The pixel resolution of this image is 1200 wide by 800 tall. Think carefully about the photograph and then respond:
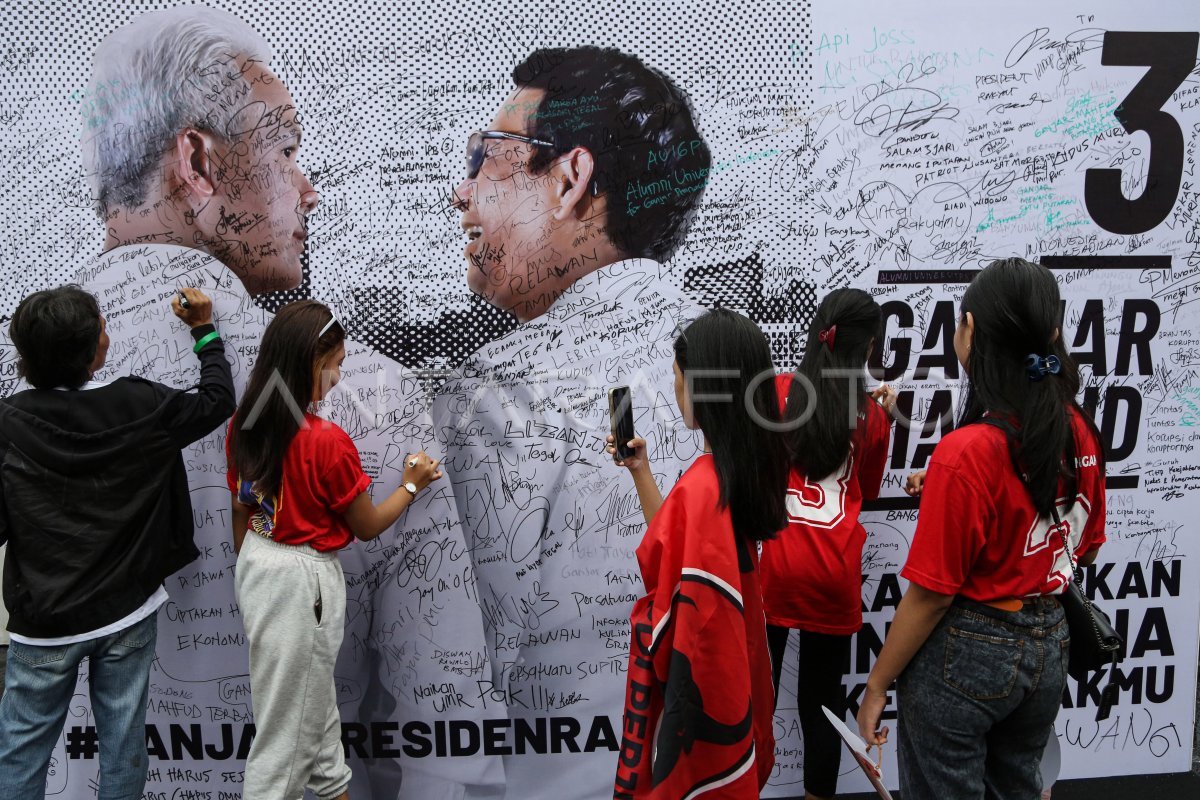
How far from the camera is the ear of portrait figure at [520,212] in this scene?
10.1ft

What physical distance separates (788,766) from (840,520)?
132 cm

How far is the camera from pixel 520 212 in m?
3.12

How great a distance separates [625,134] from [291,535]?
77.2 inches

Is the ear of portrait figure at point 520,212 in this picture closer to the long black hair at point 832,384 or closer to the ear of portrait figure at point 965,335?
the long black hair at point 832,384

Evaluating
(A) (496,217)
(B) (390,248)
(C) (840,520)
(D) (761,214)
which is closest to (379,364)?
(B) (390,248)

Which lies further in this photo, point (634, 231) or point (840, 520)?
point (634, 231)

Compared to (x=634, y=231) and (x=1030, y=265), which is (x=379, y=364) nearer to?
(x=634, y=231)

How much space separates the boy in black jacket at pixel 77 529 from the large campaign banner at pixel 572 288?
53 cm

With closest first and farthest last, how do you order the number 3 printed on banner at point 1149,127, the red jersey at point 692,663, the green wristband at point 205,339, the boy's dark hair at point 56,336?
1. the red jersey at point 692,663
2. the boy's dark hair at point 56,336
3. the green wristband at point 205,339
4. the number 3 printed on banner at point 1149,127

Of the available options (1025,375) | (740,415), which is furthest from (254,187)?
(1025,375)

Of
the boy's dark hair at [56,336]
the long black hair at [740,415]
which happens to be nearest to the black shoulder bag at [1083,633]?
the long black hair at [740,415]

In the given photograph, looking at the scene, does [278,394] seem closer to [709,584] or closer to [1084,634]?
[709,584]

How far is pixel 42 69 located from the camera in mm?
2957

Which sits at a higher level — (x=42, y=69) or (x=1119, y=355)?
(x=42, y=69)
